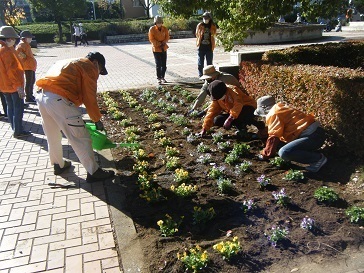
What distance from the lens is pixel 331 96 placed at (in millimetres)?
4777

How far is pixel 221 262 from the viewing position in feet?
9.78

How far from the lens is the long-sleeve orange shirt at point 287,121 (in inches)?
174

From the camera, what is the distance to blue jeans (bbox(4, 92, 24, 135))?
630 cm

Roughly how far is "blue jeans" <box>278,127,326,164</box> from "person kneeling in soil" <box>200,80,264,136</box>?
1354mm

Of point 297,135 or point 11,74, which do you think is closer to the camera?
point 297,135

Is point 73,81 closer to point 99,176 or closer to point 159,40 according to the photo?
point 99,176

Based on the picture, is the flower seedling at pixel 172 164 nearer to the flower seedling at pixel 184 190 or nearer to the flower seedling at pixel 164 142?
the flower seedling at pixel 184 190

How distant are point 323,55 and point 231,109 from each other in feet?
11.4

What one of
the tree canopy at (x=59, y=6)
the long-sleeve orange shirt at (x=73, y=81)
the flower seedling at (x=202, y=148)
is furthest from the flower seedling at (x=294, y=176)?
the tree canopy at (x=59, y=6)

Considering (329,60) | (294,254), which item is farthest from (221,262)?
(329,60)

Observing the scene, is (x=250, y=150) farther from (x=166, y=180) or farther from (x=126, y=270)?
(x=126, y=270)

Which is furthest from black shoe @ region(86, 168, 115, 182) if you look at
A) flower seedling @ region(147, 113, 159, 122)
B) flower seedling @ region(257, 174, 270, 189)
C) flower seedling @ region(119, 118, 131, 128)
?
flower seedling @ region(147, 113, 159, 122)

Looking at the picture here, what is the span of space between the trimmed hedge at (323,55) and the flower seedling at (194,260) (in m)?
5.00

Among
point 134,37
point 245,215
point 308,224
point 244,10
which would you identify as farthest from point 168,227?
point 134,37
